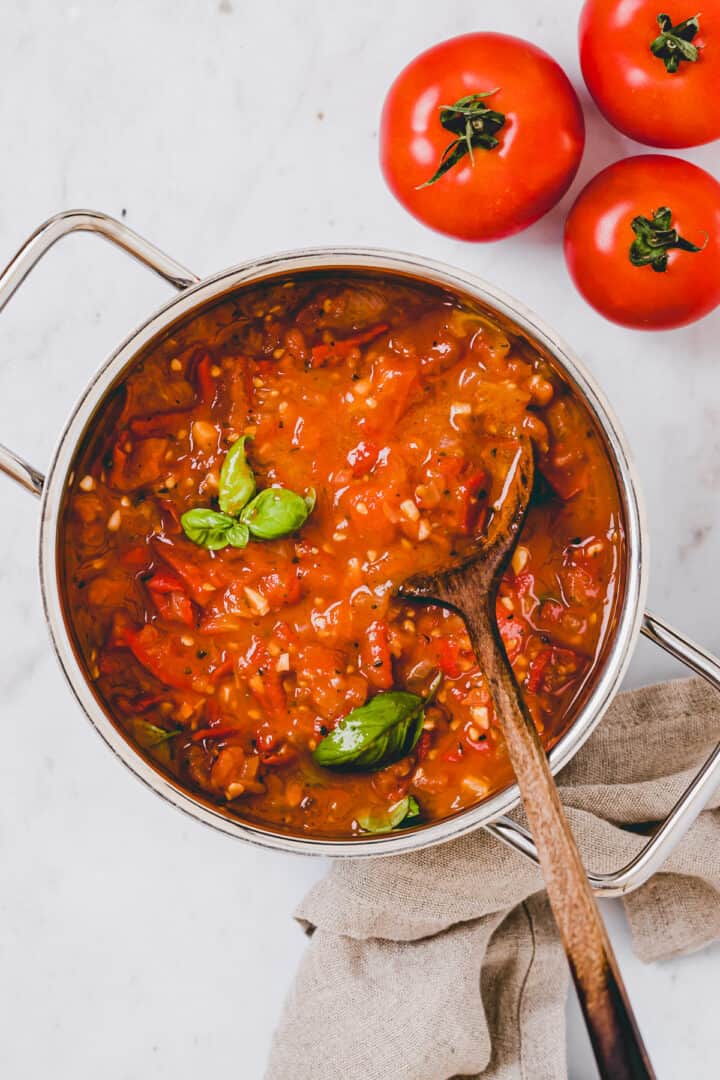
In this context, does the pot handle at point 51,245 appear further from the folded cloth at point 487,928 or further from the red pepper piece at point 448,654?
the folded cloth at point 487,928

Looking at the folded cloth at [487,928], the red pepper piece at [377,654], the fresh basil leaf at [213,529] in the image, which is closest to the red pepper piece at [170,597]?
the fresh basil leaf at [213,529]

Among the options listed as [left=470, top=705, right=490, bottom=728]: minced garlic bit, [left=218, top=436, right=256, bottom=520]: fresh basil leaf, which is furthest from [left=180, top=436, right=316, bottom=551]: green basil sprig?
[left=470, top=705, right=490, bottom=728]: minced garlic bit

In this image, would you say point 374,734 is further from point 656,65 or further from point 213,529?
point 656,65

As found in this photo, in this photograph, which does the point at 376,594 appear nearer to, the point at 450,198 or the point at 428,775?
the point at 428,775

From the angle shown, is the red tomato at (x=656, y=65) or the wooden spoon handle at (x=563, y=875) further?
the red tomato at (x=656, y=65)

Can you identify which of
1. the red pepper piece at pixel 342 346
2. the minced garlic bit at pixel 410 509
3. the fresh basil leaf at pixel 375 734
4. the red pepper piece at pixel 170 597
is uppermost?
the red pepper piece at pixel 342 346

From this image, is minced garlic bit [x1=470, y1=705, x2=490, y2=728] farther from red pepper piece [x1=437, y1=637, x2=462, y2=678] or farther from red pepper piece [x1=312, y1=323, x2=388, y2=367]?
red pepper piece [x1=312, y1=323, x2=388, y2=367]

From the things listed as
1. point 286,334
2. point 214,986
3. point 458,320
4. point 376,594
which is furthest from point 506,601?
point 214,986
